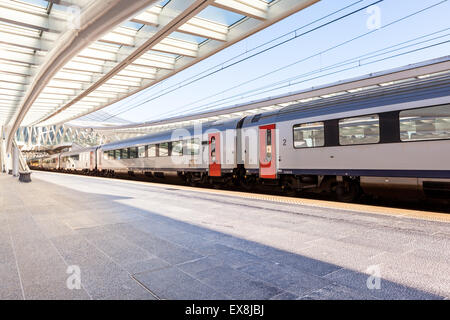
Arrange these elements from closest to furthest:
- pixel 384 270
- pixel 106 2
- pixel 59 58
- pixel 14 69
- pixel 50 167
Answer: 1. pixel 384 270
2. pixel 106 2
3. pixel 59 58
4. pixel 14 69
5. pixel 50 167

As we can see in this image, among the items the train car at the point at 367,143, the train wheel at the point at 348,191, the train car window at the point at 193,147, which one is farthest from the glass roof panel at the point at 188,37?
the train wheel at the point at 348,191

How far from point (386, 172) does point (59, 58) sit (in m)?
11.6

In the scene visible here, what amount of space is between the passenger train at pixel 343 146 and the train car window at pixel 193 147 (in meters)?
0.05

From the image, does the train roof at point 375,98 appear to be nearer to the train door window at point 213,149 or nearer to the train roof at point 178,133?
the train roof at point 178,133

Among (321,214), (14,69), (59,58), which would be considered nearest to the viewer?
(321,214)

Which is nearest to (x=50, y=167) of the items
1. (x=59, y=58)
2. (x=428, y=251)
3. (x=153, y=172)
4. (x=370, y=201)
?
(x=153, y=172)

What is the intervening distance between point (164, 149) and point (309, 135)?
1008 centimetres

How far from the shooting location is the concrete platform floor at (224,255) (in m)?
2.96

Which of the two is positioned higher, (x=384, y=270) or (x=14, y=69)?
(x=14, y=69)

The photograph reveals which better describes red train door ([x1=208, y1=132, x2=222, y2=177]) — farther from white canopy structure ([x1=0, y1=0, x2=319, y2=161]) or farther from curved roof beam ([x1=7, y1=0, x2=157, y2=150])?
curved roof beam ([x1=7, y1=0, x2=157, y2=150])

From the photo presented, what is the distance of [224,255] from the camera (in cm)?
399

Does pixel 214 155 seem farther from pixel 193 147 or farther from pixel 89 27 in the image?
pixel 89 27

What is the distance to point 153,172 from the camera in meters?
19.6

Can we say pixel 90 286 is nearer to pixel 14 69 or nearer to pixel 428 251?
pixel 428 251
